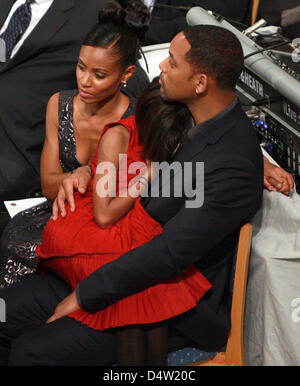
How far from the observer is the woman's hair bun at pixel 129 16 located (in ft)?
5.89

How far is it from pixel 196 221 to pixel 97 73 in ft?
2.03

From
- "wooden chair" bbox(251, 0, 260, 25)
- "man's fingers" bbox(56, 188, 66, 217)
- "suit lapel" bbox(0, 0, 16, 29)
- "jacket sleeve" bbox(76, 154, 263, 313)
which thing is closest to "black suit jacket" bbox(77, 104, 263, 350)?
"jacket sleeve" bbox(76, 154, 263, 313)

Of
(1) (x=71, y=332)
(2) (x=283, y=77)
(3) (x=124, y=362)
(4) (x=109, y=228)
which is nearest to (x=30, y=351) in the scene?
(1) (x=71, y=332)

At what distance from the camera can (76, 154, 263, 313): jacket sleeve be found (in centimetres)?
138

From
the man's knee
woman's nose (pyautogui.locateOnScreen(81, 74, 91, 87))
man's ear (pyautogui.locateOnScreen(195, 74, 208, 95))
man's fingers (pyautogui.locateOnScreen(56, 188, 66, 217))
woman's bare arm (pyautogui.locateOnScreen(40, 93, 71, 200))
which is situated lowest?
the man's knee

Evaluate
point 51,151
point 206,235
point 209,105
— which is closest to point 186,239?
point 206,235

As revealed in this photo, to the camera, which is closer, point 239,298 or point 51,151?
point 239,298

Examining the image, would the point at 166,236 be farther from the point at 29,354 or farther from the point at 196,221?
the point at 29,354

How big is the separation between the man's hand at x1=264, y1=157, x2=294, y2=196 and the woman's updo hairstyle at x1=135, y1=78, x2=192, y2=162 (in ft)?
0.84

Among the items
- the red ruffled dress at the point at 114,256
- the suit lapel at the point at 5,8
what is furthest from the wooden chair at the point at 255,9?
the red ruffled dress at the point at 114,256

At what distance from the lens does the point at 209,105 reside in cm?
145

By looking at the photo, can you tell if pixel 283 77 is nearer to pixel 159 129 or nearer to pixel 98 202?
pixel 159 129

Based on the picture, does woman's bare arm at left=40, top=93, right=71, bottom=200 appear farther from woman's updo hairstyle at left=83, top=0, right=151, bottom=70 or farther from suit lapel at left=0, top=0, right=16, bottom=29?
suit lapel at left=0, top=0, right=16, bottom=29

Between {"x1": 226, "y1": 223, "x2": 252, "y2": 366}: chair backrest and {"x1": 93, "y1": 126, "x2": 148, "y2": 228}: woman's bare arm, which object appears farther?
{"x1": 93, "y1": 126, "x2": 148, "y2": 228}: woman's bare arm
